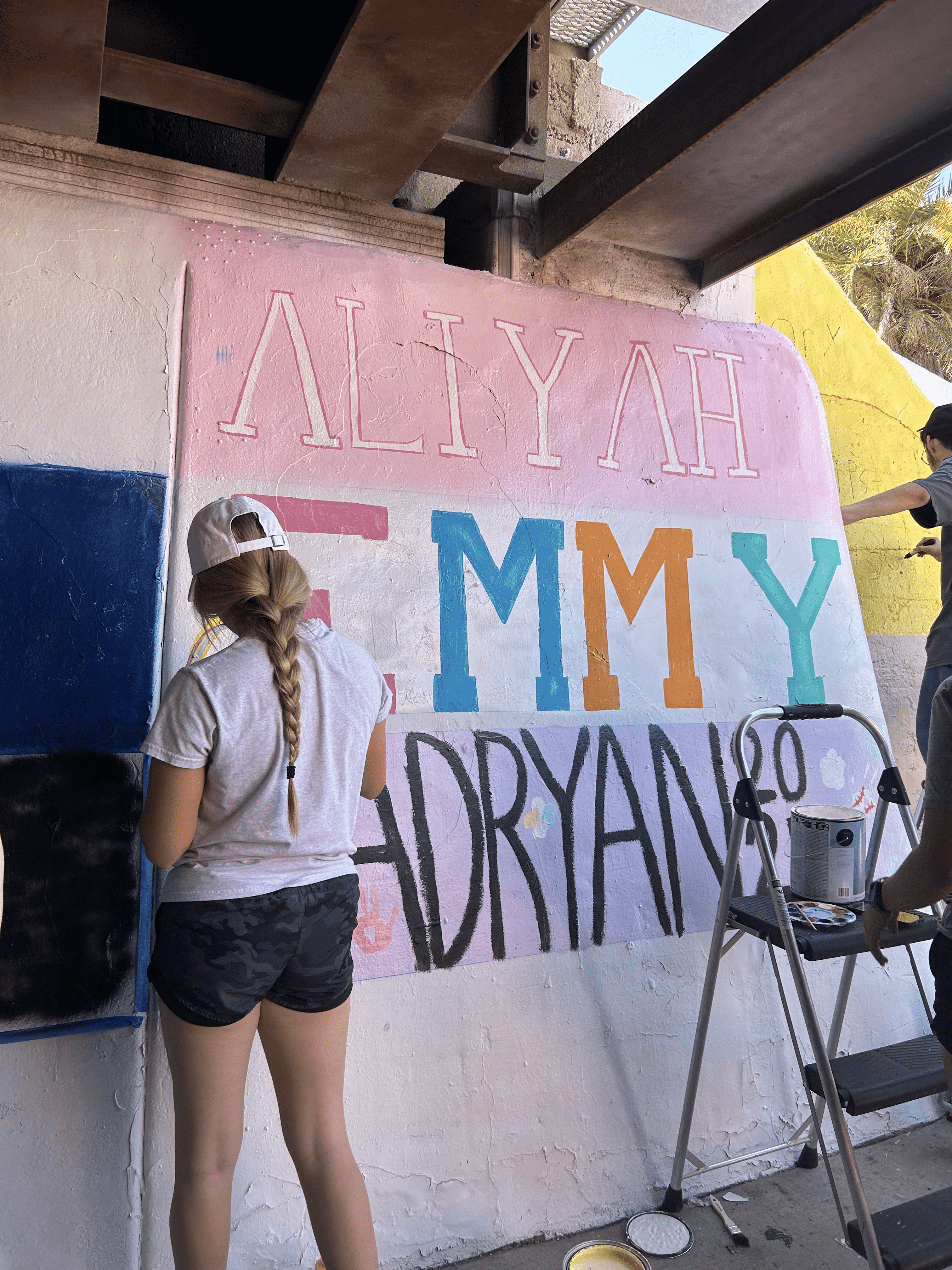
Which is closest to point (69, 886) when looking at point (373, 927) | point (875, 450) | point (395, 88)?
point (373, 927)

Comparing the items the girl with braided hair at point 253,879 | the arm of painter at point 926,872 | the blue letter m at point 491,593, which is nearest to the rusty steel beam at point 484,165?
the blue letter m at point 491,593

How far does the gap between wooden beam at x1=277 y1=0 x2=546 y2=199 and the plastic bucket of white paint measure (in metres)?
2.11

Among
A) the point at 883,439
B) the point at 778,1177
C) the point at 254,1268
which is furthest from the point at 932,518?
the point at 254,1268

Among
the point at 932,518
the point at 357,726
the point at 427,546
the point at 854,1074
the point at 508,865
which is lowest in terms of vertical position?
the point at 854,1074

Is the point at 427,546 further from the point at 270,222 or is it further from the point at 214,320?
the point at 270,222

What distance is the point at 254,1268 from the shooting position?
2.25 metres

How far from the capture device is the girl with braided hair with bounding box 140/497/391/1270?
69.0 inches

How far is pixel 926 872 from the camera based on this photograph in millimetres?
1766

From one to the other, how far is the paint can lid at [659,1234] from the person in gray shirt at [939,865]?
108cm

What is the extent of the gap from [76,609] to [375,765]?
2.89 ft

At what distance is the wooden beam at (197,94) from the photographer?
2305 mm

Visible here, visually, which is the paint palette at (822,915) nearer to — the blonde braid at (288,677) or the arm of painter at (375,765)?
the arm of painter at (375,765)

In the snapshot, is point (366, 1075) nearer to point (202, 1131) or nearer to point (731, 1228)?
point (202, 1131)

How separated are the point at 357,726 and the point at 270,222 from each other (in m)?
1.69
